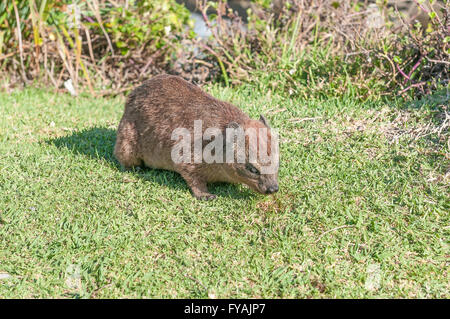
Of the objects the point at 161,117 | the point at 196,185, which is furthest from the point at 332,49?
the point at 196,185

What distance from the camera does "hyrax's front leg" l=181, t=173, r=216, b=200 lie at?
15.4ft

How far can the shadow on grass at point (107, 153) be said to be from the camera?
4830 millimetres

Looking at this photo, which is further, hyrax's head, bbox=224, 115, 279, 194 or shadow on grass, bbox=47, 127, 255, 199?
shadow on grass, bbox=47, 127, 255, 199

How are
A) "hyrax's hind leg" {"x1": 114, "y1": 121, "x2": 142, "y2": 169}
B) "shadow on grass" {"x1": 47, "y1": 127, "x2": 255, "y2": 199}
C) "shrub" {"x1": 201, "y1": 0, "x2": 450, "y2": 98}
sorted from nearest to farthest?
1. "shadow on grass" {"x1": 47, "y1": 127, "x2": 255, "y2": 199}
2. "hyrax's hind leg" {"x1": 114, "y1": 121, "x2": 142, "y2": 169}
3. "shrub" {"x1": 201, "y1": 0, "x2": 450, "y2": 98}

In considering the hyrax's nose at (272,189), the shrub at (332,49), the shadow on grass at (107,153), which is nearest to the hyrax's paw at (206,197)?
the shadow on grass at (107,153)

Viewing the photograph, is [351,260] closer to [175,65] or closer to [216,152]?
[216,152]

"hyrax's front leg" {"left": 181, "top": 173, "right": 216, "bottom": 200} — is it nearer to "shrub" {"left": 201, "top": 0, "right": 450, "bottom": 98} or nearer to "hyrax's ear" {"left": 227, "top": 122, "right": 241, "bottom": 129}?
"hyrax's ear" {"left": 227, "top": 122, "right": 241, "bottom": 129}

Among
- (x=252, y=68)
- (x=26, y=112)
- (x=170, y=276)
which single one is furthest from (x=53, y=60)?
(x=170, y=276)

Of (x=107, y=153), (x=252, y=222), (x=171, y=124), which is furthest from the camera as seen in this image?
(x=107, y=153)

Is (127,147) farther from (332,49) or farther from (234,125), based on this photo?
(332,49)

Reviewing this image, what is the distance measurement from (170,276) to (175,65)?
15.1 ft

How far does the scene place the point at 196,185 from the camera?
15.5 ft

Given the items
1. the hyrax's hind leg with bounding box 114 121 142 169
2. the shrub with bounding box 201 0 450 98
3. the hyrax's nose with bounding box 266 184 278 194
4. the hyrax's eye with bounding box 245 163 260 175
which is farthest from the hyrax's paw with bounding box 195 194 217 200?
the shrub with bounding box 201 0 450 98

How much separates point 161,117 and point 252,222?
1442 mm
